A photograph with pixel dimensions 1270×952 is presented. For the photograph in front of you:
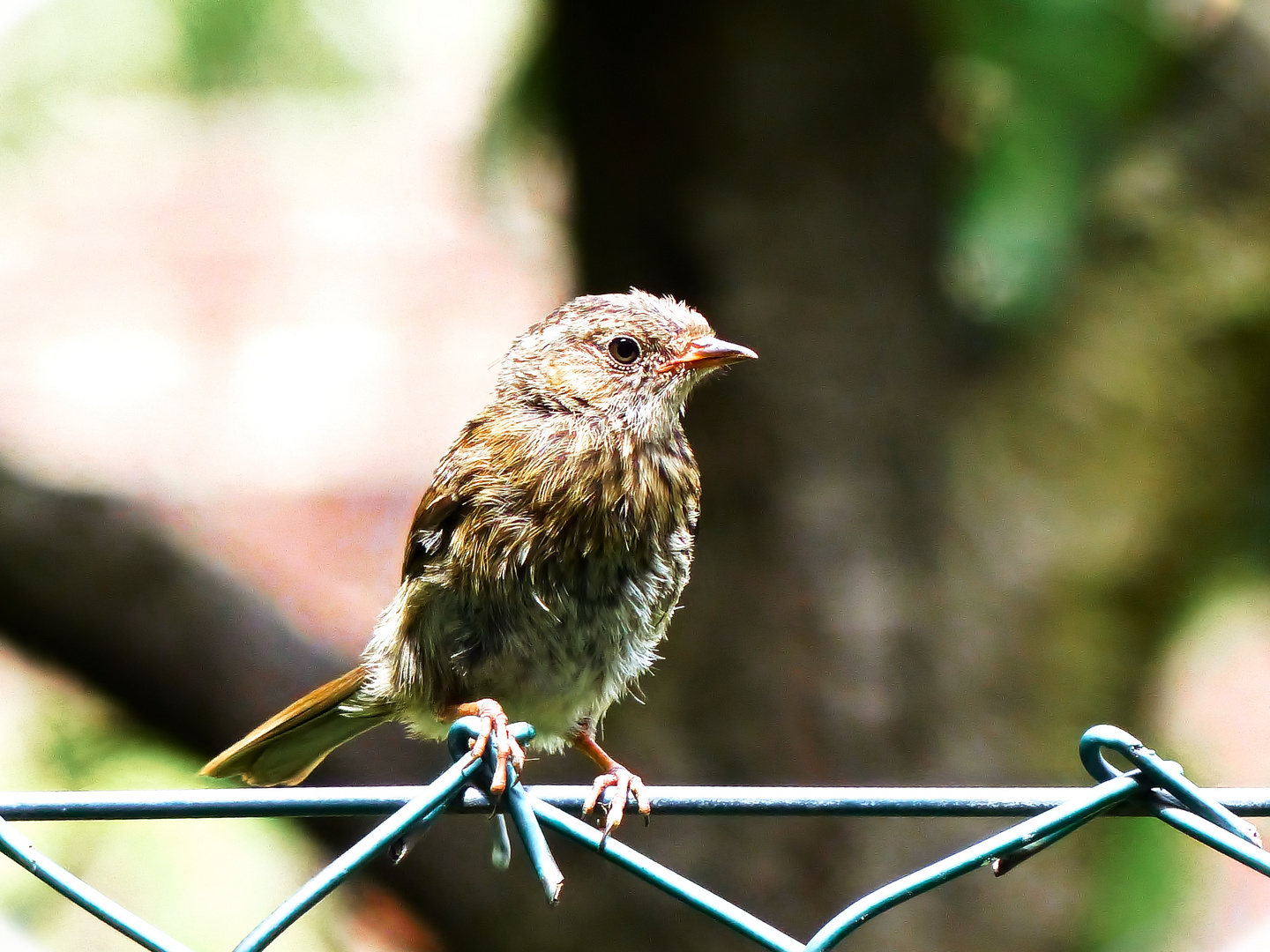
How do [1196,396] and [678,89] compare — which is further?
[1196,396]

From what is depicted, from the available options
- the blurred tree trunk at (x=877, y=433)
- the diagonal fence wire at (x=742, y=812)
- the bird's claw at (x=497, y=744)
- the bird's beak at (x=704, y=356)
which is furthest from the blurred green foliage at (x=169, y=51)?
the diagonal fence wire at (x=742, y=812)

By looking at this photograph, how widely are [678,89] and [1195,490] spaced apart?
7.44 ft

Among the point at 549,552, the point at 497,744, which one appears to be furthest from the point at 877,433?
the point at 497,744

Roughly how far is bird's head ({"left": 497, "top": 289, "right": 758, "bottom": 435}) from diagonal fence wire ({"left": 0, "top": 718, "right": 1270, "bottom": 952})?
1.45 metres

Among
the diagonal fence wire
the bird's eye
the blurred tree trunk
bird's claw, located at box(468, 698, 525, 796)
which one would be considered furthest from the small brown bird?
the blurred tree trunk

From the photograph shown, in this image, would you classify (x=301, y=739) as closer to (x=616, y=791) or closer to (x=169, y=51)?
(x=616, y=791)

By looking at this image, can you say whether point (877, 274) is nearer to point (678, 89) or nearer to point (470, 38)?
point (678, 89)

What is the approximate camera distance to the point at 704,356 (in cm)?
284

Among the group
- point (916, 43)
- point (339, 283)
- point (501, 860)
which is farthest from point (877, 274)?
point (339, 283)

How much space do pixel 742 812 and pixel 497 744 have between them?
55 centimetres

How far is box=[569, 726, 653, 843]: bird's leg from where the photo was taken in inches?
64.5

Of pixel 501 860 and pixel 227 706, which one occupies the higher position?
pixel 227 706

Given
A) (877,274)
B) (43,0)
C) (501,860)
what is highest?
(877,274)

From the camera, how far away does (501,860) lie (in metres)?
1.81
